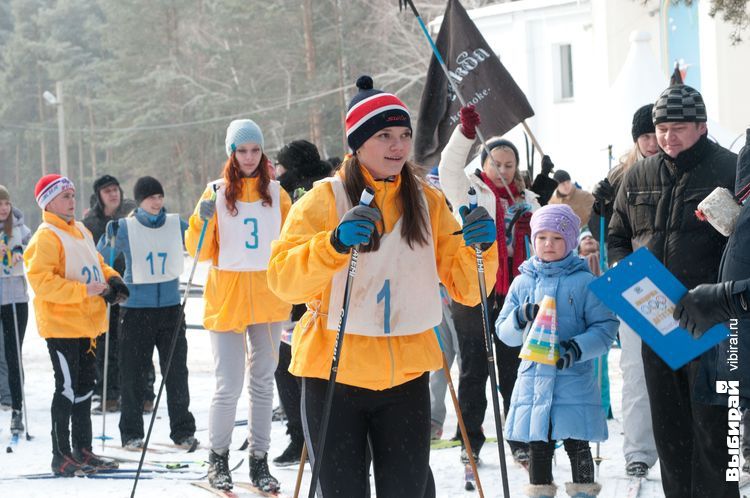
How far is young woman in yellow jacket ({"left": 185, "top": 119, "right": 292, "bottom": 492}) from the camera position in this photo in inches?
242

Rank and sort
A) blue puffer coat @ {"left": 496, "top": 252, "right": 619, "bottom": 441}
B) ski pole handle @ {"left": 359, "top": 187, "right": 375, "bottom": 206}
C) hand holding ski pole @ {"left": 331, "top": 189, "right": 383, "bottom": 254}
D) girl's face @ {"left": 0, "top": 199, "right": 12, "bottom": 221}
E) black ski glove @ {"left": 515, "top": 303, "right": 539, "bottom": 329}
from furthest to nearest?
girl's face @ {"left": 0, "top": 199, "right": 12, "bottom": 221}, black ski glove @ {"left": 515, "top": 303, "right": 539, "bottom": 329}, blue puffer coat @ {"left": 496, "top": 252, "right": 619, "bottom": 441}, ski pole handle @ {"left": 359, "top": 187, "right": 375, "bottom": 206}, hand holding ski pole @ {"left": 331, "top": 189, "right": 383, "bottom": 254}

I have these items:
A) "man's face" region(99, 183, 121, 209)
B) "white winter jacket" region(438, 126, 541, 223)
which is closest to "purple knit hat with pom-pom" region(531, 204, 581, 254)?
"white winter jacket" region(438, 126, 541, 223)

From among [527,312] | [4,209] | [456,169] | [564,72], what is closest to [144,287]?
[4,209]

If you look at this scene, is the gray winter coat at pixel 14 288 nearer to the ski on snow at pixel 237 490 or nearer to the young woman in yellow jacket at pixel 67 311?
the young woman in yellow jacket at pixel 67 311

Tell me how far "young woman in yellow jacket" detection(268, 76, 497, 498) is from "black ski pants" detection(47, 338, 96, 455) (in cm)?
374

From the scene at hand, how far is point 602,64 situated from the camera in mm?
22922

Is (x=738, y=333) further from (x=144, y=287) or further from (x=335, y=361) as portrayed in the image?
(x=144, y=287)

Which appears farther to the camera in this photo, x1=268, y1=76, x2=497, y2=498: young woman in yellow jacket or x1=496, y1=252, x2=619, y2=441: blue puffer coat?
x1=496, y1=252, x2=619, y2=441: blue puffer coat

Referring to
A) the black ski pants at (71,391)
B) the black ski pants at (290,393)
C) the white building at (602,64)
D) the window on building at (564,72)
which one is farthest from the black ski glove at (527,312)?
the window on building at (564,72)

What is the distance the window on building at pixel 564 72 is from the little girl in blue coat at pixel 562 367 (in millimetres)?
21037

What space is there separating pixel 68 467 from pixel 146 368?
4.49 ft

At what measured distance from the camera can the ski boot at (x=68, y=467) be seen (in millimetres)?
6957

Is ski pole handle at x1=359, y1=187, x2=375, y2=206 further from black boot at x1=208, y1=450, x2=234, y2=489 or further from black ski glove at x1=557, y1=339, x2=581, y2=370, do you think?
black boot at x1=208, y1=450, x2=234, y2=489

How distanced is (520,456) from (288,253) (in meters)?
3.43
